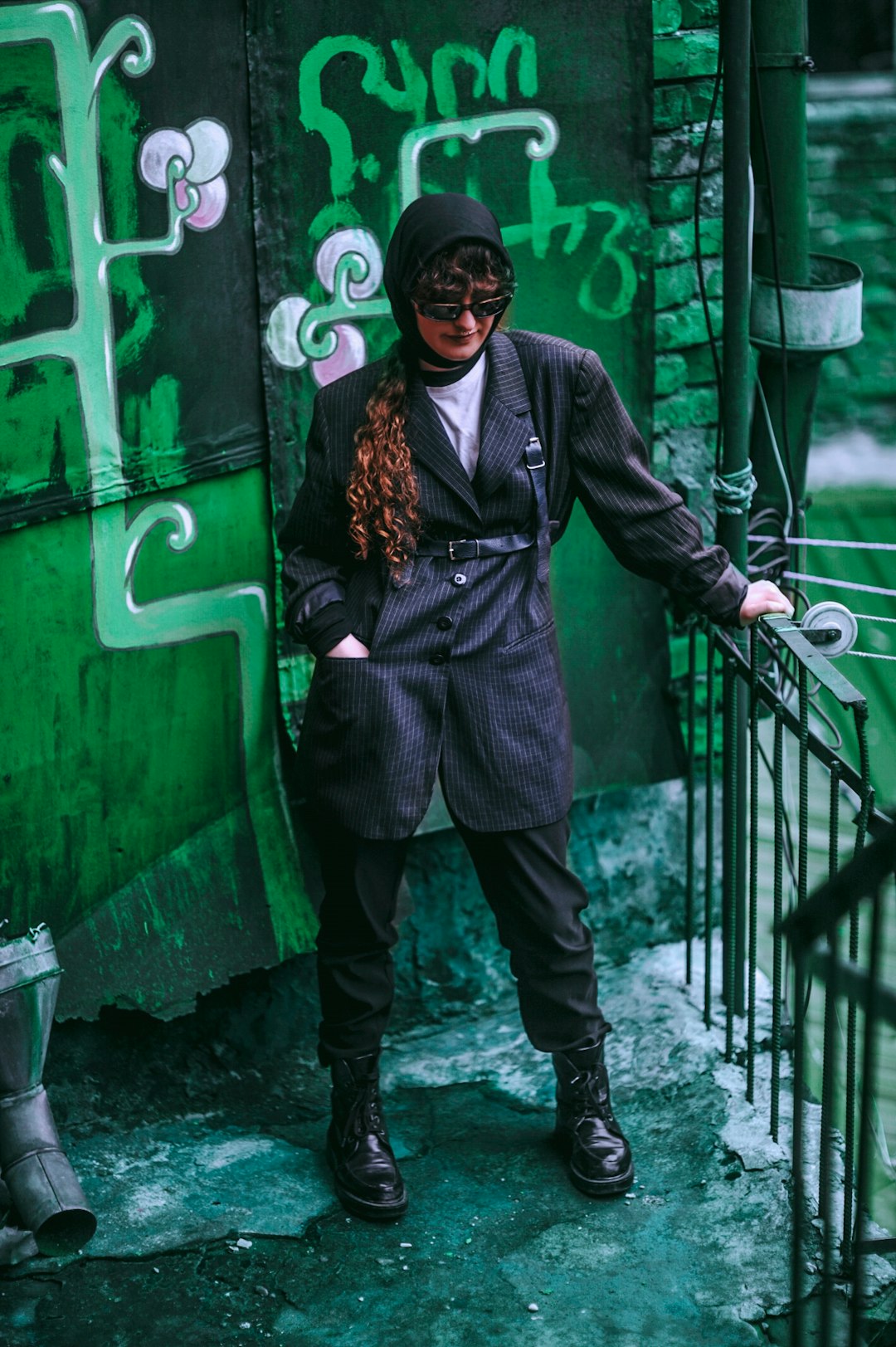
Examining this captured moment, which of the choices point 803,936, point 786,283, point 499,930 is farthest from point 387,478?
point 786,283

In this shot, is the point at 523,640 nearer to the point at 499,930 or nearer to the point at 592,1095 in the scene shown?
the point at 499,930

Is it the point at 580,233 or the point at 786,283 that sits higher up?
the point at 580,233

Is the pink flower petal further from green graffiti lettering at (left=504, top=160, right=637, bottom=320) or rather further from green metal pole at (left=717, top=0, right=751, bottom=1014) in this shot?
green metal pole at (left=717, top=0, right=751, bottom=1014)

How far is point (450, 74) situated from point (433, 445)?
111 cm

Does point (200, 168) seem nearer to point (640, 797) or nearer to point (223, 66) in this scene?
point (223, 66)

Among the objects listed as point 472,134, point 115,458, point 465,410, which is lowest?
point 115,458

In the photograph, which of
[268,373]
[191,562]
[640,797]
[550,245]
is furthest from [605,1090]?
[550,245]

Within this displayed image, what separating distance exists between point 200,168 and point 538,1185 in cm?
232

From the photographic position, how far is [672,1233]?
3.19 m

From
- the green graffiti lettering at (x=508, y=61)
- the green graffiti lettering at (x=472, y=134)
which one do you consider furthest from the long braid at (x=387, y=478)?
the green graffiti lettering at (x=508, y=61)

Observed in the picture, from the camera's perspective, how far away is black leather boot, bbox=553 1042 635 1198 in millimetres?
3311

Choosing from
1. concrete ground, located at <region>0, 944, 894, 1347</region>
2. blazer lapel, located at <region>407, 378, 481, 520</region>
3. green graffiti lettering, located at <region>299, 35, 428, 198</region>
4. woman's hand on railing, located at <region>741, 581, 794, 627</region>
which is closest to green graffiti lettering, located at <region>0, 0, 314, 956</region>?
green graffiti lettering, located at <region>299, 35, 428, 198</region>

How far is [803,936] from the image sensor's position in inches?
84.0

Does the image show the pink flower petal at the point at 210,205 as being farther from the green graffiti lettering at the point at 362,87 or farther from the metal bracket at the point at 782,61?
the metal bracket at the point at 782,61
